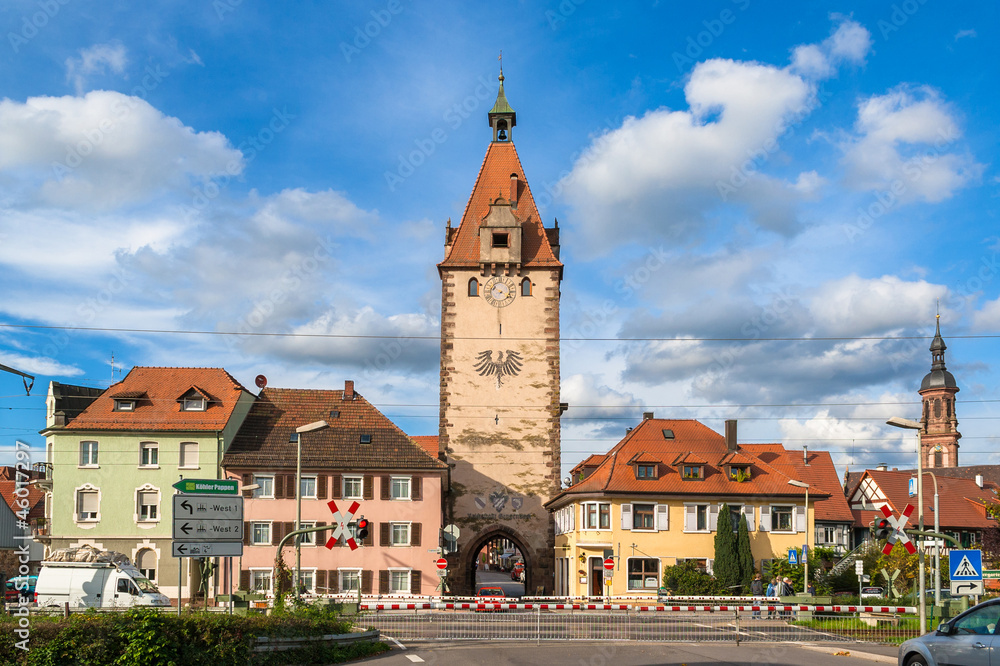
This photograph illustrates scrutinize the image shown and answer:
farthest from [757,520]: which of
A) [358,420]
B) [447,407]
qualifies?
[358,420]

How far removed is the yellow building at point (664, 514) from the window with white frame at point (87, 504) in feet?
74.0

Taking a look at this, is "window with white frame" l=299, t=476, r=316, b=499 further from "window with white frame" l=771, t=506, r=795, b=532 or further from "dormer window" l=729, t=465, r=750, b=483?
"window with white frame" l=771, t=506, r=795, b=532

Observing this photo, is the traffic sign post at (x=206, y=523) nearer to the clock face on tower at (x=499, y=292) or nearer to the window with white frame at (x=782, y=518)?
the clock face on tower at (x=499, y=292)

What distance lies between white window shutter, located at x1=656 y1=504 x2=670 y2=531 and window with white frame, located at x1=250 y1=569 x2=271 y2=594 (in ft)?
62.9

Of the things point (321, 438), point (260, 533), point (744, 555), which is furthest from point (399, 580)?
point (744, 555)

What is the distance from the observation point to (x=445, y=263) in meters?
55.4

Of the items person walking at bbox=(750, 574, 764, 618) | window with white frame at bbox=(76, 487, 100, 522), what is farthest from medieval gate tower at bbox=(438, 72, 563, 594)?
window with white frame at bbox=(76, 487, 100, 522)

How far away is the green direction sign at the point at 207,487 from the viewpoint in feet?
63.8

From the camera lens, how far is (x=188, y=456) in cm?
4919

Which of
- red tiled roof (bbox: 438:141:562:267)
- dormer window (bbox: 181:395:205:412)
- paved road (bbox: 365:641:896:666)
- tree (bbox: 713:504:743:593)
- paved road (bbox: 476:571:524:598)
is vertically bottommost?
paved road (bbox: 476:571:524:598)

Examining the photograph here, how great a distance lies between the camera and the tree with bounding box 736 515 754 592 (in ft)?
158

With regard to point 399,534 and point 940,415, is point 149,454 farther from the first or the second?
point 940,415

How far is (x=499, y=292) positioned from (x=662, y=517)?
1505 centimetres

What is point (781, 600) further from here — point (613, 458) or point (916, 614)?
point (613, 458)
